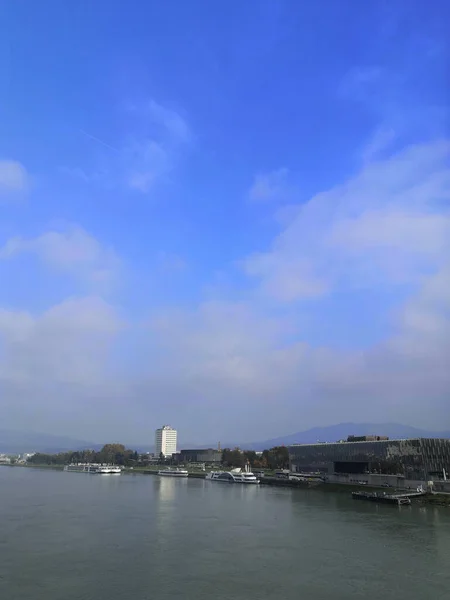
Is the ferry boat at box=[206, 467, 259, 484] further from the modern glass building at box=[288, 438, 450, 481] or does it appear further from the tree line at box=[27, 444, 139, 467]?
the tree line at box=[27, 444, 139, 467]

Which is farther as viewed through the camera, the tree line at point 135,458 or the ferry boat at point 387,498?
the tree line at point 135,458

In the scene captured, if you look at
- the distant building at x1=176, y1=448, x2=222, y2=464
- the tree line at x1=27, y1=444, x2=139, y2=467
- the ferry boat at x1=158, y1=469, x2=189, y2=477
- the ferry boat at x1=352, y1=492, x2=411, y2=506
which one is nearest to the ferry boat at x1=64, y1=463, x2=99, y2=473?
the tree line at x1=27, y1=444, x2=139, y2=467

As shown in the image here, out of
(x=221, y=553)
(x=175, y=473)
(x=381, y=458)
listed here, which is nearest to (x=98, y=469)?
(x=175, y=473)

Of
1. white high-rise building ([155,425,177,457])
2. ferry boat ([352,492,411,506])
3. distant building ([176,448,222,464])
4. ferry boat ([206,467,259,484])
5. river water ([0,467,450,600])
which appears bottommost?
river water ([0,467,450,600])

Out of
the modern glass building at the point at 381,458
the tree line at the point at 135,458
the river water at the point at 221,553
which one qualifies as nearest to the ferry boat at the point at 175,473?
the tree line at the point at 135,458

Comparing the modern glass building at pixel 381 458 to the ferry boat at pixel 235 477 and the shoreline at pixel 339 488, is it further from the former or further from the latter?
the ferry boat at pixel 235 477

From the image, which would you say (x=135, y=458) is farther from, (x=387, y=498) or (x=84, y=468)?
(x=387, y=498)
